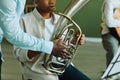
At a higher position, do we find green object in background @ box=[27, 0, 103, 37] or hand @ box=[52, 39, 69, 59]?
hand @ box=[52, 39, 69, 59]

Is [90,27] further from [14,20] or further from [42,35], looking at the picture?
[14,20]

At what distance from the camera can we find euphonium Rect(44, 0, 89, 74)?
1740mm

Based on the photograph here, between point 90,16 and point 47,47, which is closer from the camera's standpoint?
point 47,47

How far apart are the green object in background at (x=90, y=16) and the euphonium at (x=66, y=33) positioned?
3821 millimetres

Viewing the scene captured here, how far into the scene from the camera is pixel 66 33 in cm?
184

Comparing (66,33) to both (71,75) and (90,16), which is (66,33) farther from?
(90,16)

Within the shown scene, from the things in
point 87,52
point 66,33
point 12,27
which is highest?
point 12,27

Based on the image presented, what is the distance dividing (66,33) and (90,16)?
3.86 m

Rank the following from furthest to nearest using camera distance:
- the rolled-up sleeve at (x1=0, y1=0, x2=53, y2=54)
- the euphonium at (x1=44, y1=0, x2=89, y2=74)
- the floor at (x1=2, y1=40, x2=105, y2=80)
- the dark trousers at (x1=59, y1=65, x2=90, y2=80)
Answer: the floor at (x1=2, y1=40, x2=105, y2=80) → the dark trousers at (x1=59, y1=65, x2=90, y2=80) → the euphonium at (x1=44, y1=0, x2=89, y2=74) → the rolled-up sleeve at (x1=0, y1=0, x2=53, y2=54)

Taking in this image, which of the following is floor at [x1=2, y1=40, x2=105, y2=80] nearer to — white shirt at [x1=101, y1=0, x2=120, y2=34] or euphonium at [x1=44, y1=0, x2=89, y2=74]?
white shirt at [x1=101, y1=0, x2=120, y2=34]

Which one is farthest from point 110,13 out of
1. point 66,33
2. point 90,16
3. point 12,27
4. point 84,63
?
point 90,16

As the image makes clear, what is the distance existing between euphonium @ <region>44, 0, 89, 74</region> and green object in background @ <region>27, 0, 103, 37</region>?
3821 mm

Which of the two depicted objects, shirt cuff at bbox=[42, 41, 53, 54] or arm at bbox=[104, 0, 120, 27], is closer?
shirt cuff at bbox=[42, 41, 53, 54]

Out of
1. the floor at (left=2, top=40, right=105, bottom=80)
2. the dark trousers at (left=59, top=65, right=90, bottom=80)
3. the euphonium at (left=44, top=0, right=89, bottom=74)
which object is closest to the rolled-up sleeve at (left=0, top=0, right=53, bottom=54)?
the euphonium at (left=44, top=0, right=89, bottom=74)
